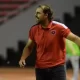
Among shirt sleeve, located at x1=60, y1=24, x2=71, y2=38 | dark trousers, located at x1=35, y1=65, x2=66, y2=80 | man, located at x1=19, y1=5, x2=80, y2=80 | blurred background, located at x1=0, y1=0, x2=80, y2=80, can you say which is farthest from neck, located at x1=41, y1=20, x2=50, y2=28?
blurred background, located at x1=0, y1=0, x2=80, y2=80

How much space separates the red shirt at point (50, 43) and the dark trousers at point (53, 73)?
0.06 meters

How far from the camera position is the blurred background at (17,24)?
16812 mm

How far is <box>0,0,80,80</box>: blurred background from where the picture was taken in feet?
55.2

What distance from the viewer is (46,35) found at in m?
6.48

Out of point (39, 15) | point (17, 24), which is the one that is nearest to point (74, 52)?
point (39, 15)

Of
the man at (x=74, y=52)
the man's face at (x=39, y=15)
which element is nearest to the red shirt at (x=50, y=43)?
the man's face at (x=39, y=15)

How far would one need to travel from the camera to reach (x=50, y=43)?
647 cm

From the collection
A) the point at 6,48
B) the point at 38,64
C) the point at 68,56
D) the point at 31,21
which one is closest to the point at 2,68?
the point at 6,48

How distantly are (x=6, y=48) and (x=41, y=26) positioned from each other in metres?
10.4

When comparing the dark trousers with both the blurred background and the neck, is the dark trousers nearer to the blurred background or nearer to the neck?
the neck

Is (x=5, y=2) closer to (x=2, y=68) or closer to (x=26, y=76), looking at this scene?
(x=2, y=68)

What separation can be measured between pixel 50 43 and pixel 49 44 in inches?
0.8

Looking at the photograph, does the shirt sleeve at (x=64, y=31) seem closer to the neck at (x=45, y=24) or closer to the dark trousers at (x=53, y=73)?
the neck at (x=45, y=24)

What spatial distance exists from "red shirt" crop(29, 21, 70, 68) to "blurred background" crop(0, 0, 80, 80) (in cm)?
1005
